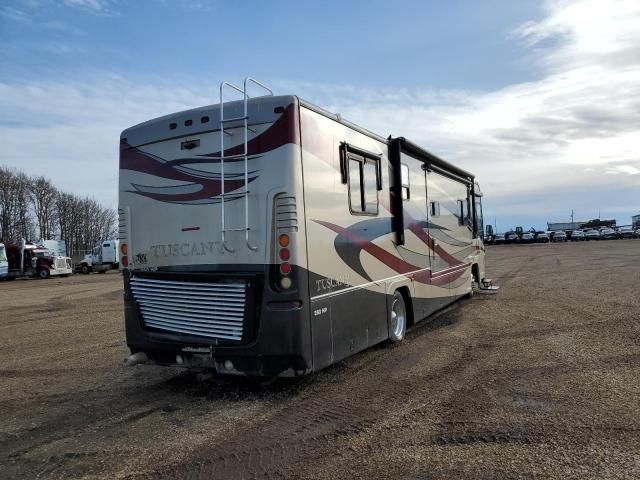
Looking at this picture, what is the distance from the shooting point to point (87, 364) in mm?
7504

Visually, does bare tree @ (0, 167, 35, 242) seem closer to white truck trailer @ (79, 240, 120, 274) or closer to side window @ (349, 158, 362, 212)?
white truck trailer @ (79, 240, 120, 274)

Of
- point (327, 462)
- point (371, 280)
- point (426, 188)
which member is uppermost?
point (426, 188)

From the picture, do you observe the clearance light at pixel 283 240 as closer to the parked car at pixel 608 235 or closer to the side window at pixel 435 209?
the side window at pixel 435 209

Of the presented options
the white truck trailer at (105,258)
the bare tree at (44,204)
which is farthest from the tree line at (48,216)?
the white truck trailer at (105,258)

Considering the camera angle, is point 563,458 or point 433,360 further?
point 433,360

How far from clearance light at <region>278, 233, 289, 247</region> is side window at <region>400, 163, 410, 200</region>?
3.28 meters

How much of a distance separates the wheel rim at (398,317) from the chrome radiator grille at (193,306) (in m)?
2.89

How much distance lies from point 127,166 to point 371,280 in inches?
Answer: 130

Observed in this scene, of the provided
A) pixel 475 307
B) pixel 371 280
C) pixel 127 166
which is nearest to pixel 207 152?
→ pixel 127 166

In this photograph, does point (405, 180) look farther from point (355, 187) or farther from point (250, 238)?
point (250, 238)

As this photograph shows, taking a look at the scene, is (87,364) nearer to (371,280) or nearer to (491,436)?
(371,280)

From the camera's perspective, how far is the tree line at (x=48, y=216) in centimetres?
6228

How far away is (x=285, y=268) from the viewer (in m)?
5.17

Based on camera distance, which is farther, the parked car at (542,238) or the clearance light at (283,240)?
the parked car at (542,238)
